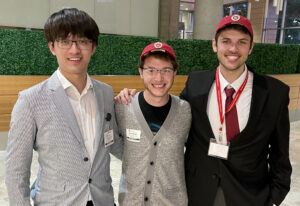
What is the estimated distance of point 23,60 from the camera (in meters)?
4.18

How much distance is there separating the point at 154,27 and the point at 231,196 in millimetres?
7382

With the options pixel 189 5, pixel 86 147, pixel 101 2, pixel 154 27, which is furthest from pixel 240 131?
pixel 189 5

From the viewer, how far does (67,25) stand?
4.18ft

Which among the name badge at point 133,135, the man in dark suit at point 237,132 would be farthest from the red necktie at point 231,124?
the name badge at point 133,135

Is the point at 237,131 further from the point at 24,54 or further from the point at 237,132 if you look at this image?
the point at 24,54

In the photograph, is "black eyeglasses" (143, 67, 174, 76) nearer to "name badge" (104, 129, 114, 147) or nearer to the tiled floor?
"name badge" (104, 129, 114, 147)

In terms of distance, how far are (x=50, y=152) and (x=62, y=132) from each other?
118 mm

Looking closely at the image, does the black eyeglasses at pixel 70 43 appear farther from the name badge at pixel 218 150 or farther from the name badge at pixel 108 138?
the name badge at pixel 218 150

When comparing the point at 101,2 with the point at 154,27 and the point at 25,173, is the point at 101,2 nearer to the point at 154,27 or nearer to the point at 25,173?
the point at 154,27

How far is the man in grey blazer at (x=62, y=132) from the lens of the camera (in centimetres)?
123

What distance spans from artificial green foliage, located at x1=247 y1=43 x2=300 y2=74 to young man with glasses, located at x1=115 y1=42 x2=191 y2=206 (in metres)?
5.04

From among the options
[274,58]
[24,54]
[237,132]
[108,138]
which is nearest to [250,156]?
[237,132]

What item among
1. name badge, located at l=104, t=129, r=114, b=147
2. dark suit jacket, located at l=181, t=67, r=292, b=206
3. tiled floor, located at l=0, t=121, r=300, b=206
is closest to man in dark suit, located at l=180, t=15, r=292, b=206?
dark suit jacket, located at l=181, t=67, r=292, b=206

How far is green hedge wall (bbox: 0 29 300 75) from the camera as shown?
13.5ft
